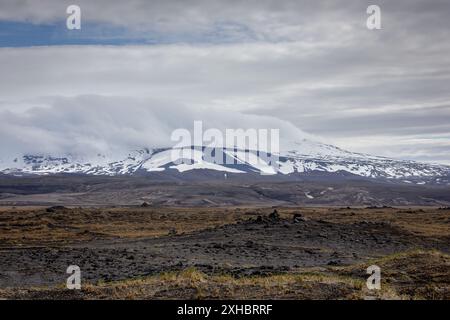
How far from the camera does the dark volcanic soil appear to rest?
2466cm

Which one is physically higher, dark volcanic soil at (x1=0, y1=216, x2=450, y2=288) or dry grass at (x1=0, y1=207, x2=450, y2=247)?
dark volcanic soil at (x1=0, y1=216, x2=450, y2=288)

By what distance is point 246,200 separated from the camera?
162m

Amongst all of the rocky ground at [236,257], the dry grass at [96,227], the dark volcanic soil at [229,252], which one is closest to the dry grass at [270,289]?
the rocky ground at [236,257]

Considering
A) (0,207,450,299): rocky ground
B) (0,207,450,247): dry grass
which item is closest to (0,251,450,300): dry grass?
(0,207,450,299): rocky ground

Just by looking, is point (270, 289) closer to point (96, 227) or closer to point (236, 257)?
point (236, 257)

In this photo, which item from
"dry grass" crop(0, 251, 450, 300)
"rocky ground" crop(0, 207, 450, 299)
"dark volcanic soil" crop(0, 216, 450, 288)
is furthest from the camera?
"dark volcanic soil" crop(0, 216, 450, 288)

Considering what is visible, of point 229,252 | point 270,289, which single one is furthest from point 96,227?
point 270,289

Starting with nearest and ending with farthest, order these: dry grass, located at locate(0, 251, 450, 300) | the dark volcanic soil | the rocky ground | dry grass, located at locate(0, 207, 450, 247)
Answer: dry grass, located at locate(0, 251, 450, 300) < the rocky ground < the dark volcanic soil < dry grass, located at locate(0, 207, 450, 247)

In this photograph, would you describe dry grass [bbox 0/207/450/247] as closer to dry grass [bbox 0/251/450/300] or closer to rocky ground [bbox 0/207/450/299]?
rocky ground [bbox 0/207/450/299]

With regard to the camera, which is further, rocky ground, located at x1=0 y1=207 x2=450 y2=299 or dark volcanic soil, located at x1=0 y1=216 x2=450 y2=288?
dark volcanic soil, located at x1=0 y1=216 x2=450 y2=288

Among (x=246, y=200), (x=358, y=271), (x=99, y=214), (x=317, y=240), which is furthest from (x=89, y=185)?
(x=358, y=271)

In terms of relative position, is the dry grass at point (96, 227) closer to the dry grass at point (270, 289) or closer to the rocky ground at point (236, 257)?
the rocky ground at point (236, 257)

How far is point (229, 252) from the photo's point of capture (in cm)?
3169
